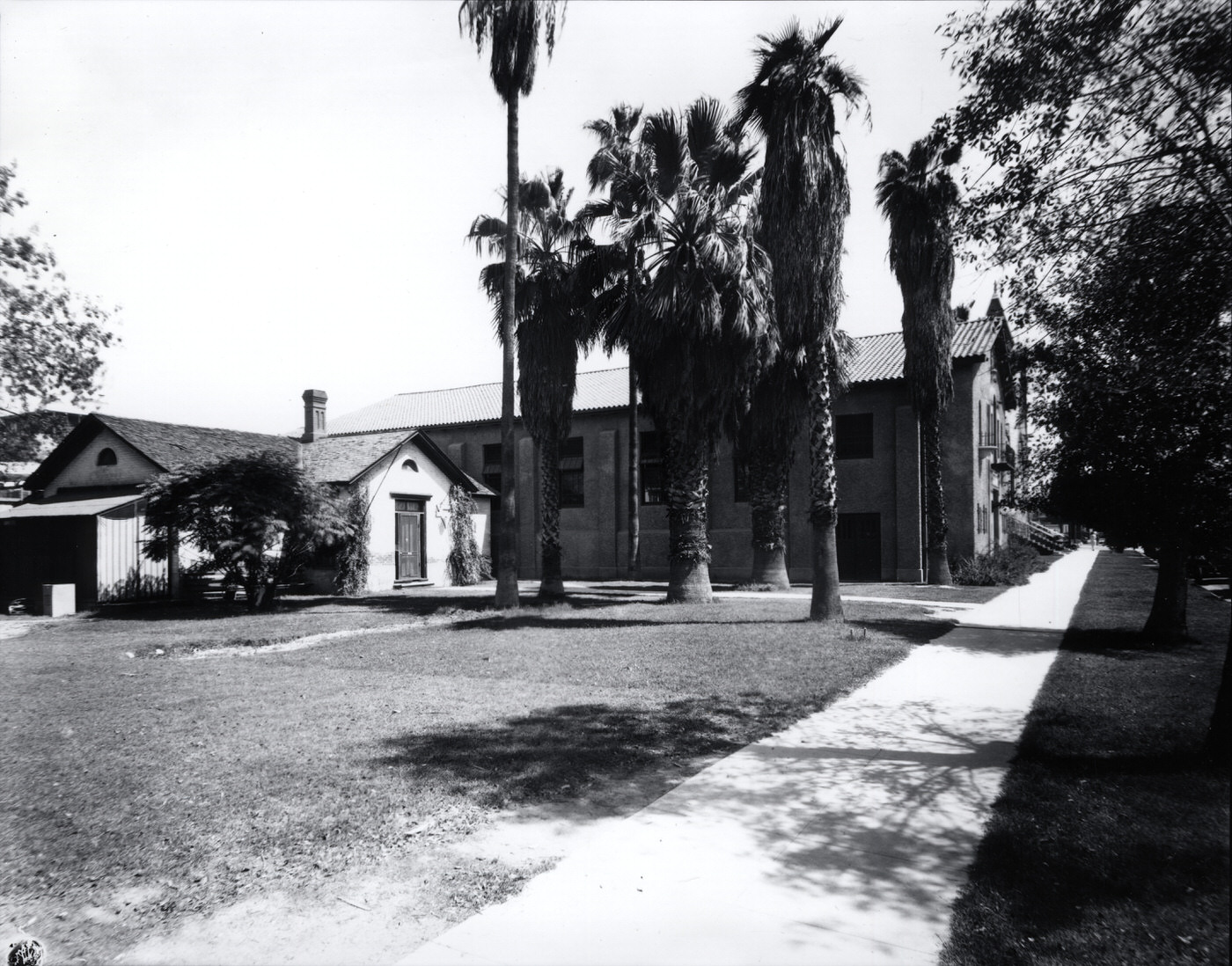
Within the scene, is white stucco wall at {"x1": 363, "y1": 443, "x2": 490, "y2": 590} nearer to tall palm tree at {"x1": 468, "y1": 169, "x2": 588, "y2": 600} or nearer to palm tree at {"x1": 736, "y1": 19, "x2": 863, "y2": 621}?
tall palm tree at {"x1": 468, "y1": 169, "x2": 588, "y2": 600}

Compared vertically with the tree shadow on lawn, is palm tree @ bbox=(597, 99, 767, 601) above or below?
above

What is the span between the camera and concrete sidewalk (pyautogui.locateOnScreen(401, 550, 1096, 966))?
351 cm

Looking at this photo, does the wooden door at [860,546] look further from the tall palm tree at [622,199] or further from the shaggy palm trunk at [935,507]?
the tall palm tree at [622,199]

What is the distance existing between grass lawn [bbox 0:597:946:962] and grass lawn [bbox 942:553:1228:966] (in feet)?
7.25

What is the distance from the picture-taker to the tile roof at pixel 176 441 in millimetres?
21172

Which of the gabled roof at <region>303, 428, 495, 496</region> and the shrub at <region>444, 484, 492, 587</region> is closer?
the gabled roof at <region>303, 428, 495, 496</region>

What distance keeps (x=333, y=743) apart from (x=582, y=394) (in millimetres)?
28084

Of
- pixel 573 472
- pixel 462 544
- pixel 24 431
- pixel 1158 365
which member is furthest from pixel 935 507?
pixel 24 431

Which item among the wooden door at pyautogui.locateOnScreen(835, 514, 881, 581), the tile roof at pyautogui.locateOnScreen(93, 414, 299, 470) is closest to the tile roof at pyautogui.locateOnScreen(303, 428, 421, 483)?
the tile roof at pyautogui.locateOnScreen(93, 414, 299, 470)

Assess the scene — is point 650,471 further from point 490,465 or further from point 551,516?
point 551,516

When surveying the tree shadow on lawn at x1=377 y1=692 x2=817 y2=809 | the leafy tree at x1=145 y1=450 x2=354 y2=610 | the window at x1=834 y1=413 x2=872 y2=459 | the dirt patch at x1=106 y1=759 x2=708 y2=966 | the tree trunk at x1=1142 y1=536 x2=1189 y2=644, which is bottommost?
the tree shadow on lawn at x1=377 y1=692 x2=817 y2=809

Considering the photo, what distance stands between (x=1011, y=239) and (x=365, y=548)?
819 inches

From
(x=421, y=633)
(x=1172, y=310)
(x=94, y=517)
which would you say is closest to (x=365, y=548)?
(x=94, y=517)

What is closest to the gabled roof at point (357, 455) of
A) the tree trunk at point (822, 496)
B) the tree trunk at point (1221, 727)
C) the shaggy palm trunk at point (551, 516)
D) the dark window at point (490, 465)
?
the dark window at point (490, 465)
